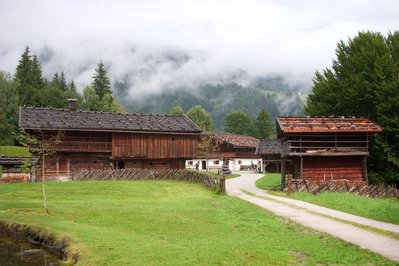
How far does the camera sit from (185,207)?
963 inches

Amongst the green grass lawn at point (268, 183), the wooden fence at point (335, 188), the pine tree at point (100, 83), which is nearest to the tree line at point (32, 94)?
the pine tree at point (100, 83)

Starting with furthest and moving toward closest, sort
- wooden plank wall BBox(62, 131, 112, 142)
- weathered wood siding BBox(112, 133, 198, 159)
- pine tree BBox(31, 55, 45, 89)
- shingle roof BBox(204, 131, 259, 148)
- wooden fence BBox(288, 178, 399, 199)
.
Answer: pine tree BBox(31, 55, 45, 89) < shingle roof BBox(204, 131, 259, 148) < weathered wood siding BBox(112, 133, 198, 159) < wooden plank wall BBox(62, 131, 112, 142) < wooden fence BBox(288, 178, 399, 199)

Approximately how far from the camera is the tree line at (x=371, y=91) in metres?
43.5

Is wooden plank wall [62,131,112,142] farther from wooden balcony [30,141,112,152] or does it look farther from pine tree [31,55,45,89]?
pine tree [31,55,45,89]

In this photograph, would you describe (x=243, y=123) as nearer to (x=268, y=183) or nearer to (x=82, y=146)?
(x=82, y=146)

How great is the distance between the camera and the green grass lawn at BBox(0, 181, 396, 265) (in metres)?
12.5

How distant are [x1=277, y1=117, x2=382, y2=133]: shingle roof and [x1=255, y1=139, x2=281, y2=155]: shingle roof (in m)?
33.6

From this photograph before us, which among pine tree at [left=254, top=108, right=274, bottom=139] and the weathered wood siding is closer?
the weathered wood siding

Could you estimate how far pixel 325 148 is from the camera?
39688 mm

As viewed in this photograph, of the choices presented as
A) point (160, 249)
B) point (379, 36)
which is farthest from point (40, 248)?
point (379, 36)

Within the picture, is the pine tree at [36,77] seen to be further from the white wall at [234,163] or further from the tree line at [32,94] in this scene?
the white wall at [234,163]

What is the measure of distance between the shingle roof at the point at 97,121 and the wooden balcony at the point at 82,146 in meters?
1.75

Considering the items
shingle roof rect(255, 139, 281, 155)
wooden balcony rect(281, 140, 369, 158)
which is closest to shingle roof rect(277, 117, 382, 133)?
wooden balcony rect(281, 140, 369, 158)

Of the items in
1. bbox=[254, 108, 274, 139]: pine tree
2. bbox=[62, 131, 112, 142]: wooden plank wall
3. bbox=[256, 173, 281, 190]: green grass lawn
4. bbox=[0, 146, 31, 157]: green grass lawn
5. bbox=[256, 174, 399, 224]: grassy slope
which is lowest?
bbox=[256, 173, 281, 190]: green grass lawn
